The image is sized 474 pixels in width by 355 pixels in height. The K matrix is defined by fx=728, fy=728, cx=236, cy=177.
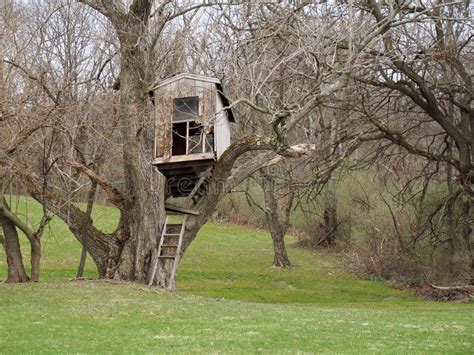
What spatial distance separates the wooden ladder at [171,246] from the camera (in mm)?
20656

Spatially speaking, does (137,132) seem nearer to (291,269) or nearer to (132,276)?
(132,276)

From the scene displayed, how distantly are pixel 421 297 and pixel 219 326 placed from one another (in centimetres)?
1680

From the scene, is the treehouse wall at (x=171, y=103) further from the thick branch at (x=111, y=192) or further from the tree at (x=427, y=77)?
the tree at (x=427, y=77)

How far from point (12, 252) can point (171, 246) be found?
4361 millimetres

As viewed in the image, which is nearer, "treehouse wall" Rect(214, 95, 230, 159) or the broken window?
"treehouse wall" Rect(214, 95, 230, 159)

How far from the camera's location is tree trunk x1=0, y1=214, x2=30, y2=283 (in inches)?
769

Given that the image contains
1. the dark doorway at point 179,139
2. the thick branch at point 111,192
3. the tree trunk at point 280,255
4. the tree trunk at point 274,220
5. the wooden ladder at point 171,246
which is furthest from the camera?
the tree trunk at point 280,255

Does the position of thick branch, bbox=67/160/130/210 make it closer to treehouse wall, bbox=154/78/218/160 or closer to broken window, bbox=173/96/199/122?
treehouse wall, bbox=154/78/218/160

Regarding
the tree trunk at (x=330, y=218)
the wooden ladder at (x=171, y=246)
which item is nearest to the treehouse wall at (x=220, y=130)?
the wooden ladder at (x=171, y=246)

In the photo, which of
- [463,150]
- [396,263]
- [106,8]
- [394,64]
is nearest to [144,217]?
[106,8]

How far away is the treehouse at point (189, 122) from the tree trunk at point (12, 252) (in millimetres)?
4307

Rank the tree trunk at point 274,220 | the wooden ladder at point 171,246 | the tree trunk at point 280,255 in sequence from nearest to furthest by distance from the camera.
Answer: the wooden ladder at point 171,246
the tree trunk at point 274,220
the tree trunk at point 280,255

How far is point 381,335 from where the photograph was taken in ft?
39.5

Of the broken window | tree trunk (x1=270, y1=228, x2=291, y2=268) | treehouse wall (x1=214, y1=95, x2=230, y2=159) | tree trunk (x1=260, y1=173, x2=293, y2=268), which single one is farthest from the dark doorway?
tree trunk (x1=270, y1=228, x2=291, y2=268)
